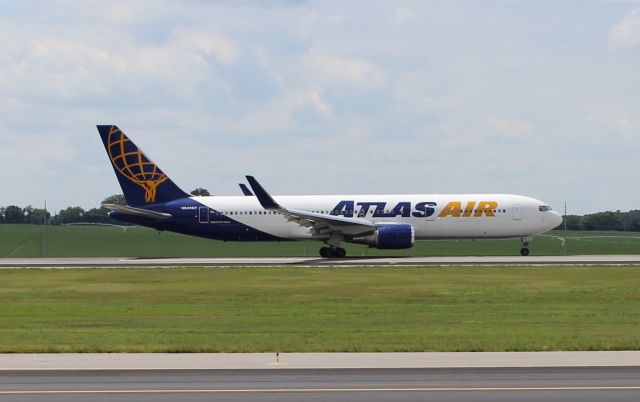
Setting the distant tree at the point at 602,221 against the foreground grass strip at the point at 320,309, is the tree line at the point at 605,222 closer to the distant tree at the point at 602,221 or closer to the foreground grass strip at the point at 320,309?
the distant tree at the point at 602,221

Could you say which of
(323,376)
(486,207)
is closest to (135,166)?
(486,207)

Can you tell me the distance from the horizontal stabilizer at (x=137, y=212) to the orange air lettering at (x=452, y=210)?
14.2 metres

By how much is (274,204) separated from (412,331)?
2891 cm

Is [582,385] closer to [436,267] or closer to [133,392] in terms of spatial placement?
[133,392]

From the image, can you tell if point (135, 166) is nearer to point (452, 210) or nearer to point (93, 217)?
point (452, 210)

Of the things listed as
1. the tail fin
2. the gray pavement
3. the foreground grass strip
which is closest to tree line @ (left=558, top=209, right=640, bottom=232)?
the tail fin

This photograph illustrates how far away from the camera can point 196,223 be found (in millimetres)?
55625

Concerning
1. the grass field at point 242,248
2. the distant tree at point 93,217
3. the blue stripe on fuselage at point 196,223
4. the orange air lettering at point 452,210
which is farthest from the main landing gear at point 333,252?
the distant tree at point 93,217

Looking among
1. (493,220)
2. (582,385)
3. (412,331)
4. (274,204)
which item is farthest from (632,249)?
(582,385)

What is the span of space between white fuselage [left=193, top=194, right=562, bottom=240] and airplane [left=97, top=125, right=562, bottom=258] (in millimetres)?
50

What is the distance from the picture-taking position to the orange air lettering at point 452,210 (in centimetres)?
5359

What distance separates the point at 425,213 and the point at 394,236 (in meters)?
2.54

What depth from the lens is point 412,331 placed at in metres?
22.3

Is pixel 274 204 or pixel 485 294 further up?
pixel 274 204
